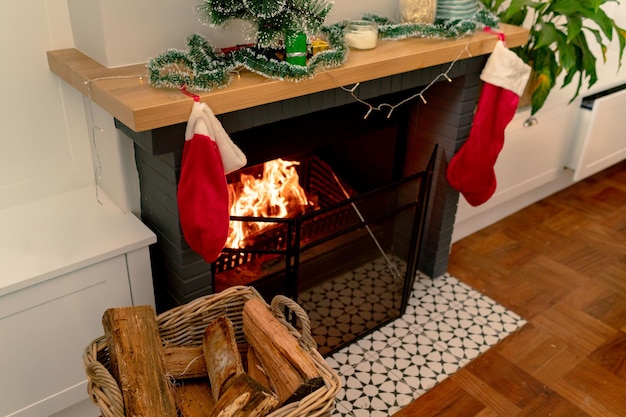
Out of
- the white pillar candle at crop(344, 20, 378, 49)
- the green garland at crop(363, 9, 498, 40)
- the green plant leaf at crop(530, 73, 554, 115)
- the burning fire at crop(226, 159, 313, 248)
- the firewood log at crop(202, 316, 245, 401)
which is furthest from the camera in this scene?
the green plant leaf at crop(530, 73, 554, 115)

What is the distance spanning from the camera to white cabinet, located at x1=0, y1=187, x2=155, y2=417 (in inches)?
56.9

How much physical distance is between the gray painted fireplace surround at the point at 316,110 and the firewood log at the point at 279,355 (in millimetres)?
289

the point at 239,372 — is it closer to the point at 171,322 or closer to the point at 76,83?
the point at 171,322

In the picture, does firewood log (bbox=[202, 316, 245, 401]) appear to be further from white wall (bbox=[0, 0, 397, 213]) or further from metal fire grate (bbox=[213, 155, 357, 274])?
white wall (bbox=[0, 0, 397, 213])

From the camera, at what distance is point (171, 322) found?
145 cm

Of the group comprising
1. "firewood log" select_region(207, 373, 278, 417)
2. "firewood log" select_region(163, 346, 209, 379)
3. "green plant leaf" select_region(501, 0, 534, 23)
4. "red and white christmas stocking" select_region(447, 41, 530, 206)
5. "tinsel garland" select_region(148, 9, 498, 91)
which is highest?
"green plant leaf" select_region(501, 0, 534, 23)

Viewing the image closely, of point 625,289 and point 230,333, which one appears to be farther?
point 625,289

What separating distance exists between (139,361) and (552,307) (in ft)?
5.33

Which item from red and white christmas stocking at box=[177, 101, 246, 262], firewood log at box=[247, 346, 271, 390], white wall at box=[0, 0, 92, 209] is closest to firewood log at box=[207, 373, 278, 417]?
firewood log at box=[247, 346, 271, 390]

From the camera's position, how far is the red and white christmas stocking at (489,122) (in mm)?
1912

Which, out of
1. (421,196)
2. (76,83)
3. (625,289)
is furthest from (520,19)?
(76,83)

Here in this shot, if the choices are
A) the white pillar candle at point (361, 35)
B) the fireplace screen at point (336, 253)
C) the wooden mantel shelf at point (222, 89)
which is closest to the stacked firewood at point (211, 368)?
the fireplace screen at point (336, 253)

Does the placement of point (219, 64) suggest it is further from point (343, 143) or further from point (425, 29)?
point (343, 143)

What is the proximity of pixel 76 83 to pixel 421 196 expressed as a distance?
3.63 ft
